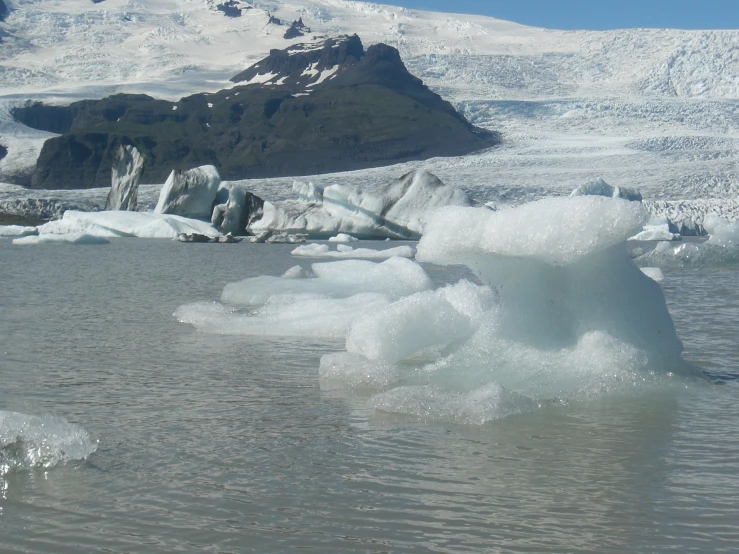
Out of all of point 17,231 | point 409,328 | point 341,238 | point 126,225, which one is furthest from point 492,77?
point 409,328

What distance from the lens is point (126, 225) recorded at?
23.7 m

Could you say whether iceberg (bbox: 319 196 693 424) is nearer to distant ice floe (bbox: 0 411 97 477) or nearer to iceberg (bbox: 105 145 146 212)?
distant ice floe (bbox: 0 411 97 477)

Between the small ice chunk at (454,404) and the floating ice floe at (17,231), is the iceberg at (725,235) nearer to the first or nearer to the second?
the small ice chunk at (454,404)

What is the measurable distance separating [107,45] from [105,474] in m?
84.5

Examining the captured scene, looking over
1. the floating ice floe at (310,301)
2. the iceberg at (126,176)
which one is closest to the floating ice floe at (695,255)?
the floating ice floe at (310,301)

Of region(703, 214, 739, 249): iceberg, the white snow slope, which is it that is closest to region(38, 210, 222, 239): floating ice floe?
the white snow slope

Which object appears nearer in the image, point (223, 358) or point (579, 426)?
point (579, 426)

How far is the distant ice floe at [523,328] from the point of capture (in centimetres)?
441

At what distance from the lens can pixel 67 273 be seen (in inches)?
482

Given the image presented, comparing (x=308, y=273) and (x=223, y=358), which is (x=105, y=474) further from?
(x=308, y=273)

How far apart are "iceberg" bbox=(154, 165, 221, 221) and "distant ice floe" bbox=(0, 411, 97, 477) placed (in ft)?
72.8

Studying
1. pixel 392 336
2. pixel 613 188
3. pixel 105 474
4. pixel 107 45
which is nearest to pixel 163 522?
pixel 105 474

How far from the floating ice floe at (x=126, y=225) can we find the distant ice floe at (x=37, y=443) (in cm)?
1974

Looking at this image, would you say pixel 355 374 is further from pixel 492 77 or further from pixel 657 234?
pixel 492 77
